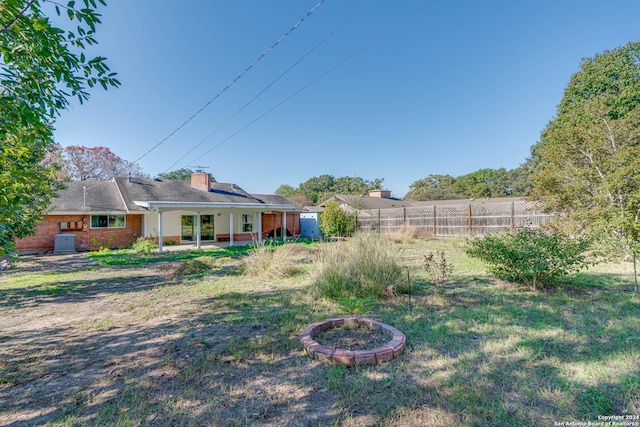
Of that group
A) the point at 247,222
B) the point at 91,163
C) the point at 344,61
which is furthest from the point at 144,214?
the point at 91,163

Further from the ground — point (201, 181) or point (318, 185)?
point (318, 185)

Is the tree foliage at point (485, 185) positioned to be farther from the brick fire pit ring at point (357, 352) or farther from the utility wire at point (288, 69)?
the brick fire pit ring at point (357, 352)

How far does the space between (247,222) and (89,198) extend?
341 inches

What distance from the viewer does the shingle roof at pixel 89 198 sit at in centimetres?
1380

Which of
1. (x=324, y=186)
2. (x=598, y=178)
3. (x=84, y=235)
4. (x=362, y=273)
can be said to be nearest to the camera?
(x=362, y=273)

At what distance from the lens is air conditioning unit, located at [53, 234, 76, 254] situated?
1298 cm

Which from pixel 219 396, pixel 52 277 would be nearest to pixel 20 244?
pixel 52 277

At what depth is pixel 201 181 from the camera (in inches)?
714

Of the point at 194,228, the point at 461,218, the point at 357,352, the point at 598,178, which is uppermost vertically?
the point at 598,178

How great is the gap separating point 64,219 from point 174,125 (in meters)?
7.48

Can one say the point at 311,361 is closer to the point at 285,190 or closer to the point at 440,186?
the point at 285,190

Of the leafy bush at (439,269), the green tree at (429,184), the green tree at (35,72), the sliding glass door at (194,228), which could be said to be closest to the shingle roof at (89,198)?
the sliding glass door at (194,228)

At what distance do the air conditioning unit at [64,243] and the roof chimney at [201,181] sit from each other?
6.89 m

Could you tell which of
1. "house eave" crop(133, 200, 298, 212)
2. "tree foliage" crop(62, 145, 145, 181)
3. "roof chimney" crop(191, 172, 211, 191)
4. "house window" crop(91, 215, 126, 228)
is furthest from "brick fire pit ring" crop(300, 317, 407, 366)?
"tree foliage" crop(62, 145, 145, 181)
